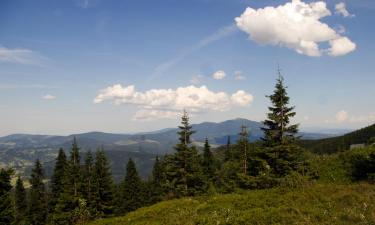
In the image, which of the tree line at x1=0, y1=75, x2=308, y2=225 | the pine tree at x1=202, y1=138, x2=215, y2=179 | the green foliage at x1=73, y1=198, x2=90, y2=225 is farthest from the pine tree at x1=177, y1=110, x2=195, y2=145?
the pine tree at x1=202, y1=138, x2=215, y2=179

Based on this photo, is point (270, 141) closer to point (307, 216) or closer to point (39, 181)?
point (307, 216)

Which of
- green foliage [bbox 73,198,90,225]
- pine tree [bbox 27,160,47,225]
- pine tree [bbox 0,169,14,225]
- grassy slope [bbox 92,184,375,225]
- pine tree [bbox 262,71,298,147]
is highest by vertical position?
pine tree [bbox 262,71,298,147]

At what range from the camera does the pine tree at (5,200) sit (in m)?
45.3

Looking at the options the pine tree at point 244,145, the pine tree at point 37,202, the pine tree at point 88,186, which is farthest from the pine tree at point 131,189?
the pine tree at point 244,145

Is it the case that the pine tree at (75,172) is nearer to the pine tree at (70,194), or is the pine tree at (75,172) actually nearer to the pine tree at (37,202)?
the pine tree at (70,194)

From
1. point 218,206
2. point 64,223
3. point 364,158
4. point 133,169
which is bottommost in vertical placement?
point 64,223

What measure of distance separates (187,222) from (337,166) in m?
16.9

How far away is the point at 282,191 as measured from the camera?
728 inches

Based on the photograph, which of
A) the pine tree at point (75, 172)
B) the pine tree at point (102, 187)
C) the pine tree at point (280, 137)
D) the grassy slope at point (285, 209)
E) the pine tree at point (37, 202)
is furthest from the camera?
the pine tree at point (37, 202)

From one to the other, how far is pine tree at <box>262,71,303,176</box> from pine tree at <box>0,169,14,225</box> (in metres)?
36.8

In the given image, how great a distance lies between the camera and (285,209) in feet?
44.8

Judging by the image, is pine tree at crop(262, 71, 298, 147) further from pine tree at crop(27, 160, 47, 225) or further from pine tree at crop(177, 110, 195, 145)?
pine tree at crop(27, 160, 47, 225)

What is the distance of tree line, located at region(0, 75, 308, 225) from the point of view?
3006cm

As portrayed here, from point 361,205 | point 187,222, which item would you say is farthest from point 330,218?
point 187,222
